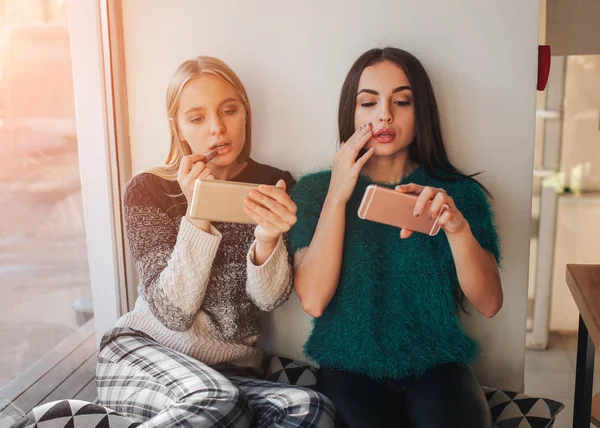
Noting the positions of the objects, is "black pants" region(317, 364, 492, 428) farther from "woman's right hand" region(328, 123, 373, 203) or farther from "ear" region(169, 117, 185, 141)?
"ear" region(169, 117, 185, 141)

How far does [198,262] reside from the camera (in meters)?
1.08

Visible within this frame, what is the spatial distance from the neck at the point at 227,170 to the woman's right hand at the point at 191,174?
20 millimetres

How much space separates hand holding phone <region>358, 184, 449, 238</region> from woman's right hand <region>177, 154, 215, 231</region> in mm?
291

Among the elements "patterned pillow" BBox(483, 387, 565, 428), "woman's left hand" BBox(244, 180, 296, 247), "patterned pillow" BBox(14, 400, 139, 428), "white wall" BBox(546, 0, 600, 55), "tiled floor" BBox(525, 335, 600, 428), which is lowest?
"tiled floor" BBox(525, 335, 600, 428)

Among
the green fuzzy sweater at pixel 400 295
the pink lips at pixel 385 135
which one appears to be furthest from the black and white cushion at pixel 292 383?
the pink lips at pixel 385 135

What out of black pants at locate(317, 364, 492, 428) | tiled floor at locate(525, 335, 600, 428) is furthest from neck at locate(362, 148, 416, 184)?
tiled floor at locate(525, 335, 600, 428)

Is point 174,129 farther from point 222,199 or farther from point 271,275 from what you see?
point 271,275

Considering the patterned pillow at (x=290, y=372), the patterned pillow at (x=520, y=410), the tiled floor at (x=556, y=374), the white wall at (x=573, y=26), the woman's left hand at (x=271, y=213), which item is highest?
the white wall at (x=573, y=26)

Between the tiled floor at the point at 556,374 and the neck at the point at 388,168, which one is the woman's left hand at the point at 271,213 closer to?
the neck at the point at 388,168

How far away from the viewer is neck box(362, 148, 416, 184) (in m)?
1.09

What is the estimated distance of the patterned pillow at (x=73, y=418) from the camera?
98 cm

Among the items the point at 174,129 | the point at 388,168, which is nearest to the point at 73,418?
the point at 174,129

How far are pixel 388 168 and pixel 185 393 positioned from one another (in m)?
0.51

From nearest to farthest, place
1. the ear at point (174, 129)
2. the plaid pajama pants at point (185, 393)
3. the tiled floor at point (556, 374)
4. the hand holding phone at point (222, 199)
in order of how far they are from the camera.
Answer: the plaid pajama pants at point (185, 393)
the hand holding phone at point (222, 199)
the ear at point (174, 129)
the tiled floor at point (556, 374)
